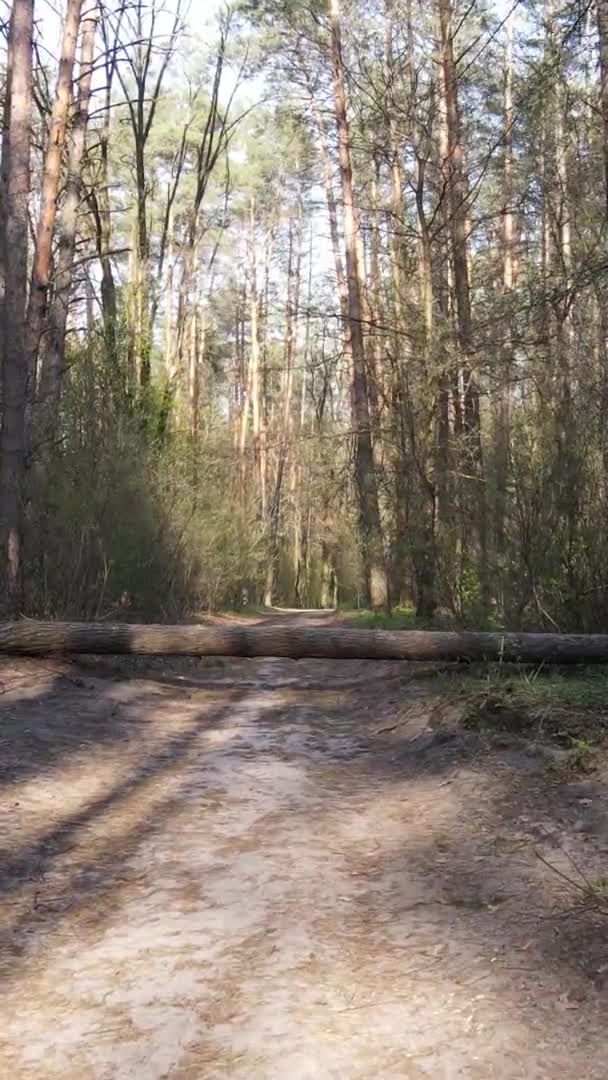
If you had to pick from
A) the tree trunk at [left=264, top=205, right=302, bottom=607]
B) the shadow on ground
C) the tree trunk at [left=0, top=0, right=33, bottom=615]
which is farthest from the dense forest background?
the tree trunk at [left=264, top=205, right=302, bottom=607]

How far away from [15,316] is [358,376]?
9.35 meters

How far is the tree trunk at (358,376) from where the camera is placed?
55.3 feet

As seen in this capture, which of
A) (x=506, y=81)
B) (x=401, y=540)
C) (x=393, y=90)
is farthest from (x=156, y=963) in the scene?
(x=506, y=81)

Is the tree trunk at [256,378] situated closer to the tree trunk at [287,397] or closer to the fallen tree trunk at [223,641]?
the tree trunk at [287,397]

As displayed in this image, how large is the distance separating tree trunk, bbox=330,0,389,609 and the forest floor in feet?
34.4

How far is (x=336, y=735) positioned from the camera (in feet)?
22.3

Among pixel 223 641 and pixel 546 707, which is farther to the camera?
pixel 223 641

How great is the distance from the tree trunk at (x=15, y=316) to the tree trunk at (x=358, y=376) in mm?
8324

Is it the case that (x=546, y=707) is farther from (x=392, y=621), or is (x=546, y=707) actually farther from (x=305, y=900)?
(x=392, y=621)

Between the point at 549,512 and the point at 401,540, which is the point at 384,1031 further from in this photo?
the point at 401,540

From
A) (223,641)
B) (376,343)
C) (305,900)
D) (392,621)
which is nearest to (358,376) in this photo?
(376,343)

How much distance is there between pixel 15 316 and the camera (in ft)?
29.5

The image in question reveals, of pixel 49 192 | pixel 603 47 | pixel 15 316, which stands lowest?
pixel 15 316

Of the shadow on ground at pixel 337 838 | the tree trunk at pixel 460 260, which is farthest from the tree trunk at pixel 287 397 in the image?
the shadow on ground at pixel 337 838
